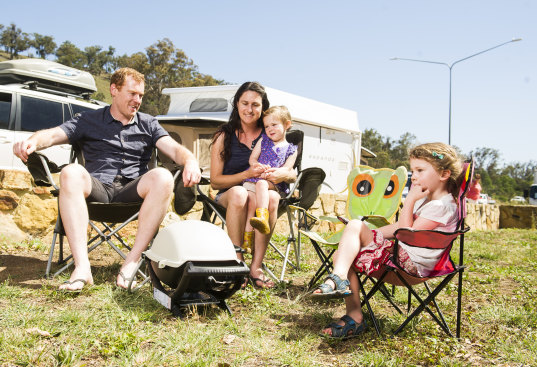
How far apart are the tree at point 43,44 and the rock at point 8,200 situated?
231 feet

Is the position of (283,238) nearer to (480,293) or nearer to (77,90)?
(480,293)

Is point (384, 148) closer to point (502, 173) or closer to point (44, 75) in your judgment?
point (502, 173)

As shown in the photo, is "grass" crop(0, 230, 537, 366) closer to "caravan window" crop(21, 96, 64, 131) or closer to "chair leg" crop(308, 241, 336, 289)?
"chair leg" crop(308, 241, 336, 289)

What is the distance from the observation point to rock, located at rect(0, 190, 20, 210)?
3924mm

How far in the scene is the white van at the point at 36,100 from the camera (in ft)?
18.2

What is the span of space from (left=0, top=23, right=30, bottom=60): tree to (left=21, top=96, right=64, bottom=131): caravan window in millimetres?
66245

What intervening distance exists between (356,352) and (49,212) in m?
3.16

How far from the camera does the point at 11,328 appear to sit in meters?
1.87

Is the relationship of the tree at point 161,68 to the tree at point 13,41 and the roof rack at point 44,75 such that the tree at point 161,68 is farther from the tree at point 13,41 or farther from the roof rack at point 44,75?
the tree at point 13,41

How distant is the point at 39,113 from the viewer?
19.4 ft

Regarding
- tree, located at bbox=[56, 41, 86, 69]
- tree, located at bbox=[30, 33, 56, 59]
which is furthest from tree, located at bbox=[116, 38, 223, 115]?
tree, located at bbox=[30, 33, 56, 59]

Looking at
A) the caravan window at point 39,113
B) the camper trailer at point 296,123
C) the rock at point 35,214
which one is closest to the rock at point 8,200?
the rock at point 35,214

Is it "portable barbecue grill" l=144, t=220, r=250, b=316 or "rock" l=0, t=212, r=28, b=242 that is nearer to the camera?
"portable barbecue grill" l=144, t=220, r=250, b=316

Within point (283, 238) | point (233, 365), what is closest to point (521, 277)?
point (283, 238)
